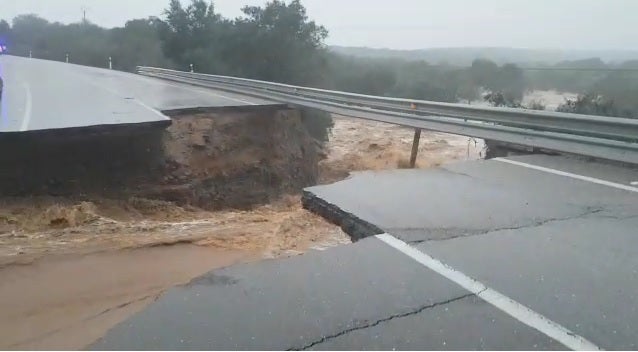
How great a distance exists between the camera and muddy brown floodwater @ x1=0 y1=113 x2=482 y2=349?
358 centimetres

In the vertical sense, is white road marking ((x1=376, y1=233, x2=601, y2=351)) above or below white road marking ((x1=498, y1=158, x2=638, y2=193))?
below

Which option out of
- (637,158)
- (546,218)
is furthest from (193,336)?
(637,158)

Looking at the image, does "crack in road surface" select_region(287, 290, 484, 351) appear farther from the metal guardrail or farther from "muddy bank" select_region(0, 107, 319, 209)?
"muddy bank" select_region(0, 107, 319, 209)

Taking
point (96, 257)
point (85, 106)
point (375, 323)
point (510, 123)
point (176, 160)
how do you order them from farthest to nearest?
point (85, 106), point (176, 160), point (510, 123), point (96, 257), point (375, 323)

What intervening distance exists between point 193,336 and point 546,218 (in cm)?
365

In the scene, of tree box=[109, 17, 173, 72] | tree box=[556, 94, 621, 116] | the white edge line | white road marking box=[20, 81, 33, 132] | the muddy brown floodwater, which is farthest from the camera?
tree box=[109, 17, 173, 72]

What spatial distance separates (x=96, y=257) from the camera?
16.4ft

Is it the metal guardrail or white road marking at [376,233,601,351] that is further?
the metal guardrail

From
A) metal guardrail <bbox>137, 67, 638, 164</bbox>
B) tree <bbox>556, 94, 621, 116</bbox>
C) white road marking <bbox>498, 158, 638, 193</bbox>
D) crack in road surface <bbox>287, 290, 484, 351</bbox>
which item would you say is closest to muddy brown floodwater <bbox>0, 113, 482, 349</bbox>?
crack in road surface <bbox>287, 290, 484, 351</bbox>

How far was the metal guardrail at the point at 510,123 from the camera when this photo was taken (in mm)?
6637

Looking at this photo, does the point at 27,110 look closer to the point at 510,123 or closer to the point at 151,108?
the point at 151,108

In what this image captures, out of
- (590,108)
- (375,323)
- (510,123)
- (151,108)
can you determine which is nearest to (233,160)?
(151,108)

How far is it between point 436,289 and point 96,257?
3294mm

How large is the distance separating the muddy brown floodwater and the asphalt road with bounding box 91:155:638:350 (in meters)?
0.42
